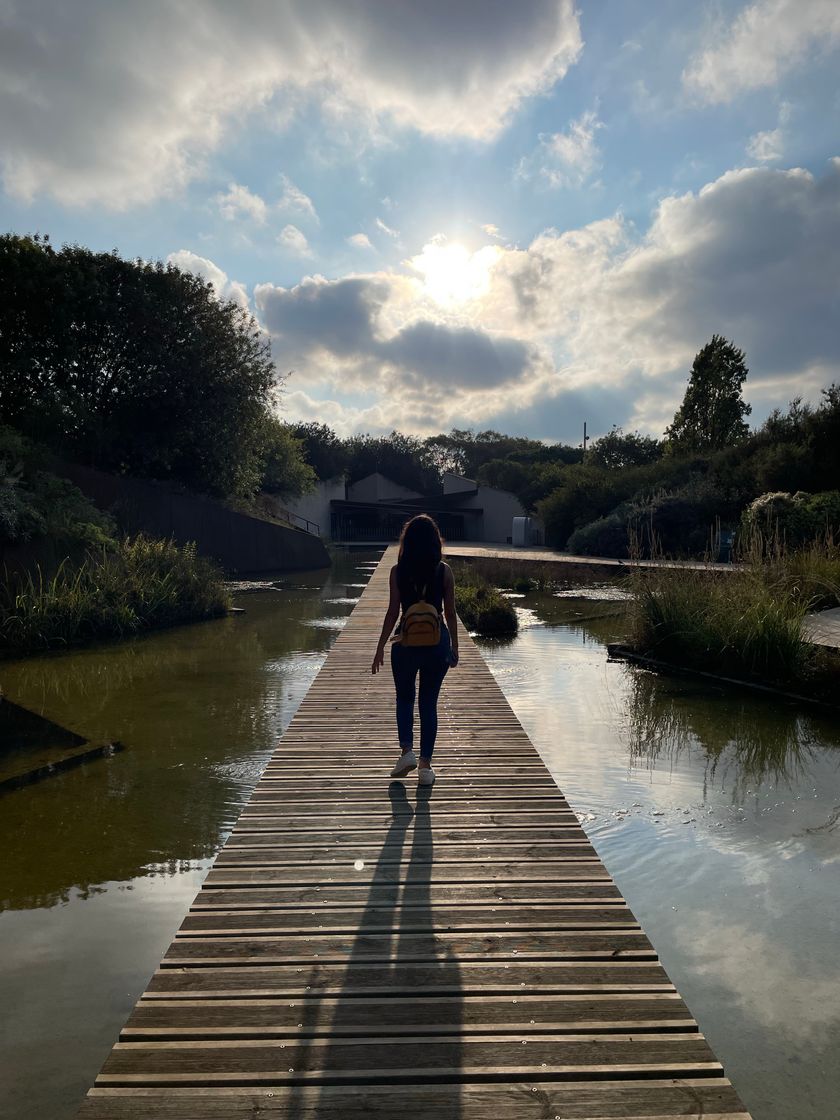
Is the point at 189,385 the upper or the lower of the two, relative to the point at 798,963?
upper

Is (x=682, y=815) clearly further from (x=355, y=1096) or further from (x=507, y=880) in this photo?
(x=355, y=1096)

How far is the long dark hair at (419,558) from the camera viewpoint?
411 centimetres

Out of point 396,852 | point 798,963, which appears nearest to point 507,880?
point 396,852

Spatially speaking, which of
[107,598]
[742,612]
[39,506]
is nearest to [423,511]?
[39,506]

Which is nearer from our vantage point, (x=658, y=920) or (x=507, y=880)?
(x=507, y=880)

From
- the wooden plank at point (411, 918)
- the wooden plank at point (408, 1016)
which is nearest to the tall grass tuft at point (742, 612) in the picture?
the wooden plank at point (411, 918)

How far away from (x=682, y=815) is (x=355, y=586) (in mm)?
14456

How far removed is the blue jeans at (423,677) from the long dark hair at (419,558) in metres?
0.26

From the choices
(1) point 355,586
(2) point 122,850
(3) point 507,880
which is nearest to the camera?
(3) point 507,880

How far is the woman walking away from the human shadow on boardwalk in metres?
1.20

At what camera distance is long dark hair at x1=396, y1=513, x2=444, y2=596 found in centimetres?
411

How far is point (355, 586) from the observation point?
18.9m

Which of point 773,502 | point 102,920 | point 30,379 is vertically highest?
point 30,379

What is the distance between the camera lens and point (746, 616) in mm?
8266
